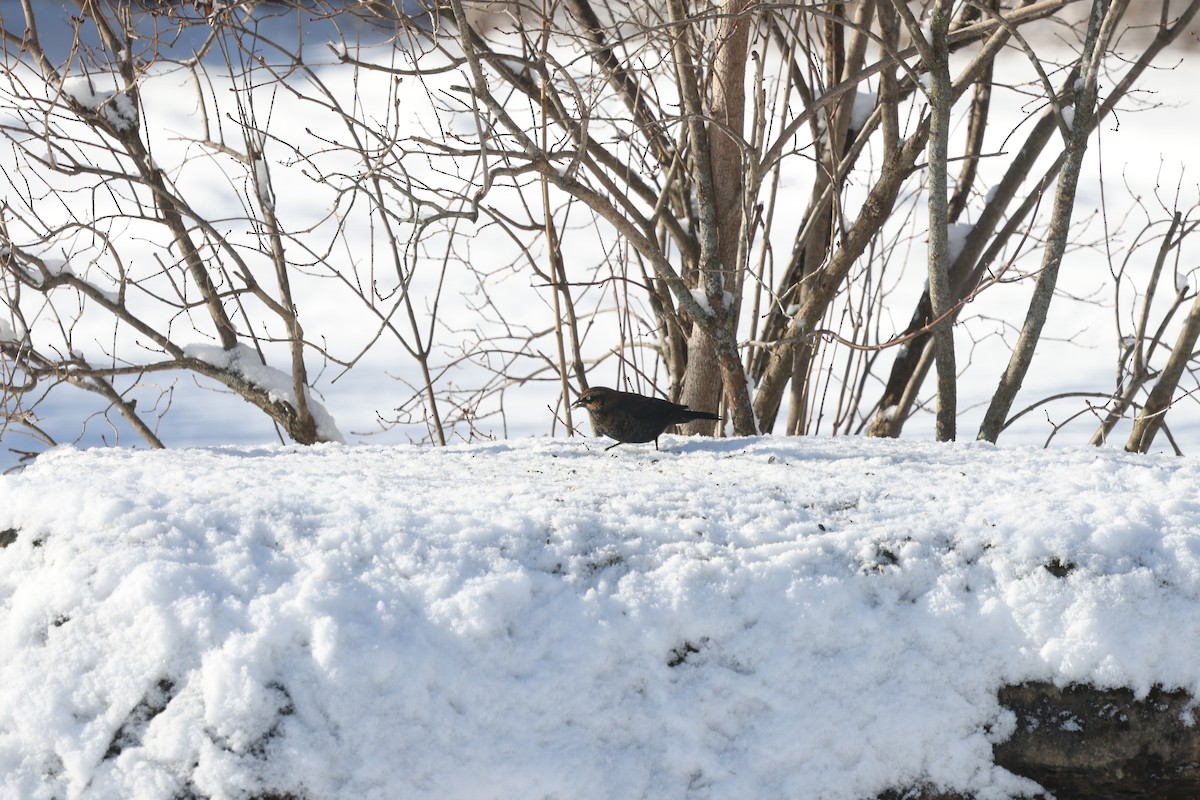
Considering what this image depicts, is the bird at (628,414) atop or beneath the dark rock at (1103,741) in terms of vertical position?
atop

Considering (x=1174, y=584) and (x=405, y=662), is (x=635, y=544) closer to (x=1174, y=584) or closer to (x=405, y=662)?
(x=405, y=662)

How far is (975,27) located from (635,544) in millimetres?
3225

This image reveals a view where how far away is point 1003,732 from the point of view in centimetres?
221

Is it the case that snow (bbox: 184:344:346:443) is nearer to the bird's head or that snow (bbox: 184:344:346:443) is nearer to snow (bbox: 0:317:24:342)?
snow (bbox: 0:317:24:342)

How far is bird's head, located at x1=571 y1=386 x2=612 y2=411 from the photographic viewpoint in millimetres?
3422

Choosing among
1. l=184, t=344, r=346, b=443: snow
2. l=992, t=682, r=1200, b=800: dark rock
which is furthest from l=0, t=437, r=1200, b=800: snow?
l=184, t=344, r=346, b=443: snow

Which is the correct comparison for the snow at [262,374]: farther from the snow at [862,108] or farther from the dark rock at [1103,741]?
the dark rock at [1103,741]

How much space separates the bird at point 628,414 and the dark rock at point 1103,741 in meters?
1.47

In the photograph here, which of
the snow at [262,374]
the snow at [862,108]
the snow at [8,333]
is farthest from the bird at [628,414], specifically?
the snow at [8,333]

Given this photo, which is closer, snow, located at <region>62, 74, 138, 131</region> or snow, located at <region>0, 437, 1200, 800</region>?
snow, located at <region>0, 437, 1200, 800</region>

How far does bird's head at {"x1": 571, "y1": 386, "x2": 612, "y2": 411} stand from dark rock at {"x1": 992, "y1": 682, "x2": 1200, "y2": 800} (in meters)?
1.57

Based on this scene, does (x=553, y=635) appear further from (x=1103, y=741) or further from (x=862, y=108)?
(x=862, y=108)

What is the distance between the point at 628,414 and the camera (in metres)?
3.41

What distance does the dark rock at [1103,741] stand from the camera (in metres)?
2.21
